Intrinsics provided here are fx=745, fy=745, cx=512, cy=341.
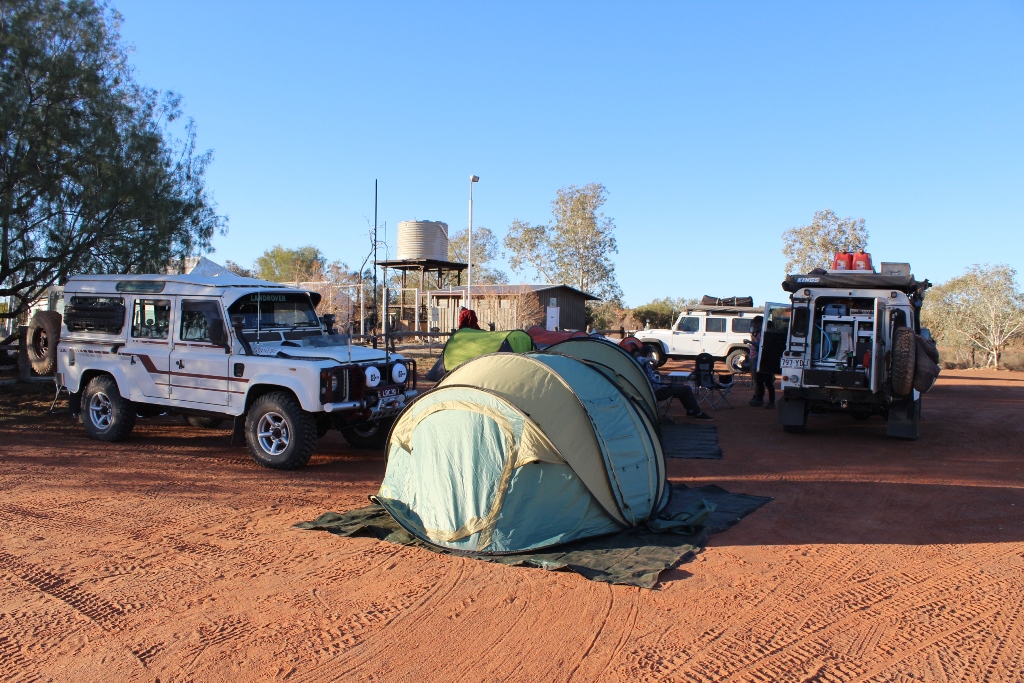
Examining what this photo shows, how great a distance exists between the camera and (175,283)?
31.5ft

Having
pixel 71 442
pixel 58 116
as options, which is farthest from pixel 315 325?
pixel 58 116

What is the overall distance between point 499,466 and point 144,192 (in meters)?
9.87

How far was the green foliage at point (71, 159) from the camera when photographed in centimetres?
1152

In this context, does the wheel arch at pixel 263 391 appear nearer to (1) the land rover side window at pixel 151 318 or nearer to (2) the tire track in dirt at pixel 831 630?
(1) the land rover side window at pixel 151 318

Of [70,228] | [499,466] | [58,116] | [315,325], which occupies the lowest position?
[499,466]

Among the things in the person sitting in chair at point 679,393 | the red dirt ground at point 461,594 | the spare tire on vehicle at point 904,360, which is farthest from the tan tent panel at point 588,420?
the person sitting in chair at point 679,393

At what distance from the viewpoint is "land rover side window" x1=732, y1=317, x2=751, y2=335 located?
2383 centimetres

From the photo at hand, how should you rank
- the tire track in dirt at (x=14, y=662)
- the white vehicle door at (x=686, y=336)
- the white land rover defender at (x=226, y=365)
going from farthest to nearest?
the white vehicle door at (x=686, y=336)
the white land rover defender at (x=226, y=365)
the tire track in dirt at (x=14, y=662)

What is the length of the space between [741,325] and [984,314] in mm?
13290

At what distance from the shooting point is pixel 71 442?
10.3m

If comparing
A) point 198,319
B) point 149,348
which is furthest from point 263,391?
point 149,348

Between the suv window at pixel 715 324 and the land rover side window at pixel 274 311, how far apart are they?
16.7 metres

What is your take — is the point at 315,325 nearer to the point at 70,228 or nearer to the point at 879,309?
the point at 70,228

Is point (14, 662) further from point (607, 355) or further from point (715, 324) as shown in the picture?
point (715, 324)
